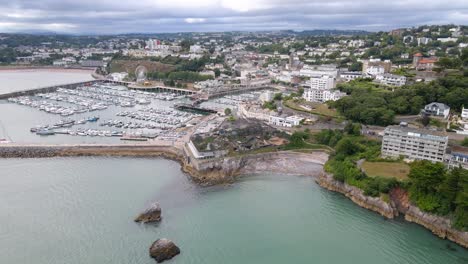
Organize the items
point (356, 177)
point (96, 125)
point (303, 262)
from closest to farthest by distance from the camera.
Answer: point (303, 262), point (356, 177), point (96, 125)

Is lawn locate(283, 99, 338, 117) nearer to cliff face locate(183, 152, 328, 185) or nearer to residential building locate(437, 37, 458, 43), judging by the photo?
cliff face locate(183, 152, 328, 185)

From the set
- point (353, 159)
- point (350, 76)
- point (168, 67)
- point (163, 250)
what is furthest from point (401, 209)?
point (168, 67)

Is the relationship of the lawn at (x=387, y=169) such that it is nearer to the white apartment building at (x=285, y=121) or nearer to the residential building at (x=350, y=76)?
the white apartment building at (x=285, y=121)

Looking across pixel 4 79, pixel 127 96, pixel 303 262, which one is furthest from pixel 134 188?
pixel 4 79

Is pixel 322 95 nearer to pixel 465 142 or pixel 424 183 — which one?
pixel 465 142

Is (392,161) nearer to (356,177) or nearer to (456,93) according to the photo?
(356,177)

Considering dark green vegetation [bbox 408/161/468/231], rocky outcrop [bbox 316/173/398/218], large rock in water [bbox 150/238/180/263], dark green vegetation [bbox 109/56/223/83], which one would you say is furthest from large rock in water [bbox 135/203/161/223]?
dark green vegetation [bbox 109/56/223/83]
